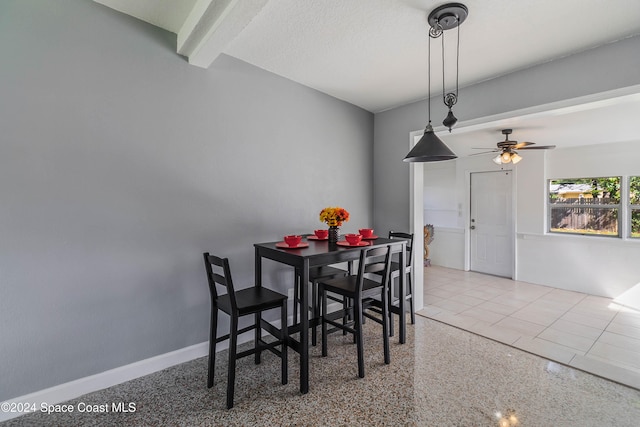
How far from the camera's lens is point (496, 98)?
9.25 feet

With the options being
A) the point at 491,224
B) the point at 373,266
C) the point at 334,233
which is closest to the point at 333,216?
the point at 334,233

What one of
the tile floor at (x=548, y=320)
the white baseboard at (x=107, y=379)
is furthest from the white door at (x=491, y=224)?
the white baseboard at (x=107, y=379)

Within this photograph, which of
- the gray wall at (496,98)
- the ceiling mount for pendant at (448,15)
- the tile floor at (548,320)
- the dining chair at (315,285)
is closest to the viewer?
the ceiling mount for pendant at (448,15)

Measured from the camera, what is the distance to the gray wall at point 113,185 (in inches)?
66.7

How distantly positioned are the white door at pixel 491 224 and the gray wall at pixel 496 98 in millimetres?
2892

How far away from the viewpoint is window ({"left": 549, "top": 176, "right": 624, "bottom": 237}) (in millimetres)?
4391

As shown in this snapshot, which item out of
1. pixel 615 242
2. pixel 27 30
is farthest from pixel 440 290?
pixel 27 30

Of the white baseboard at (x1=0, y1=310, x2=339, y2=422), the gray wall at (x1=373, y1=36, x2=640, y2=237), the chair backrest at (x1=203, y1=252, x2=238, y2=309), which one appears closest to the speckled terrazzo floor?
the white baseboard at (x1=0, y1=310, x2=339, y2=422)

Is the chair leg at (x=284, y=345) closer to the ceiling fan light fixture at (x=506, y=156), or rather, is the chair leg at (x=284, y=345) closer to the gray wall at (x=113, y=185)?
the gray wall at (x=113, y=185)

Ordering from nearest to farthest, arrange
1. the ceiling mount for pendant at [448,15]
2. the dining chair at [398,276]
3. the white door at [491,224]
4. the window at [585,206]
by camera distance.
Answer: the ceiling mount for pendant at [448,15]
the dining chair at [398,276]
the window at [585,206]
the white door at [491,224]

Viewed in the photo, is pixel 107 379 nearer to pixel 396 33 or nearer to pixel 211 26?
pixel 211 26

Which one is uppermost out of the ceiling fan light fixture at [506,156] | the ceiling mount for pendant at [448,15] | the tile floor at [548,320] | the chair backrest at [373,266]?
the ceiling mount for pendant at [448,15]

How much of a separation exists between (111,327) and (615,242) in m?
6.27

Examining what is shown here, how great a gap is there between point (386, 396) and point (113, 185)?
236cm
